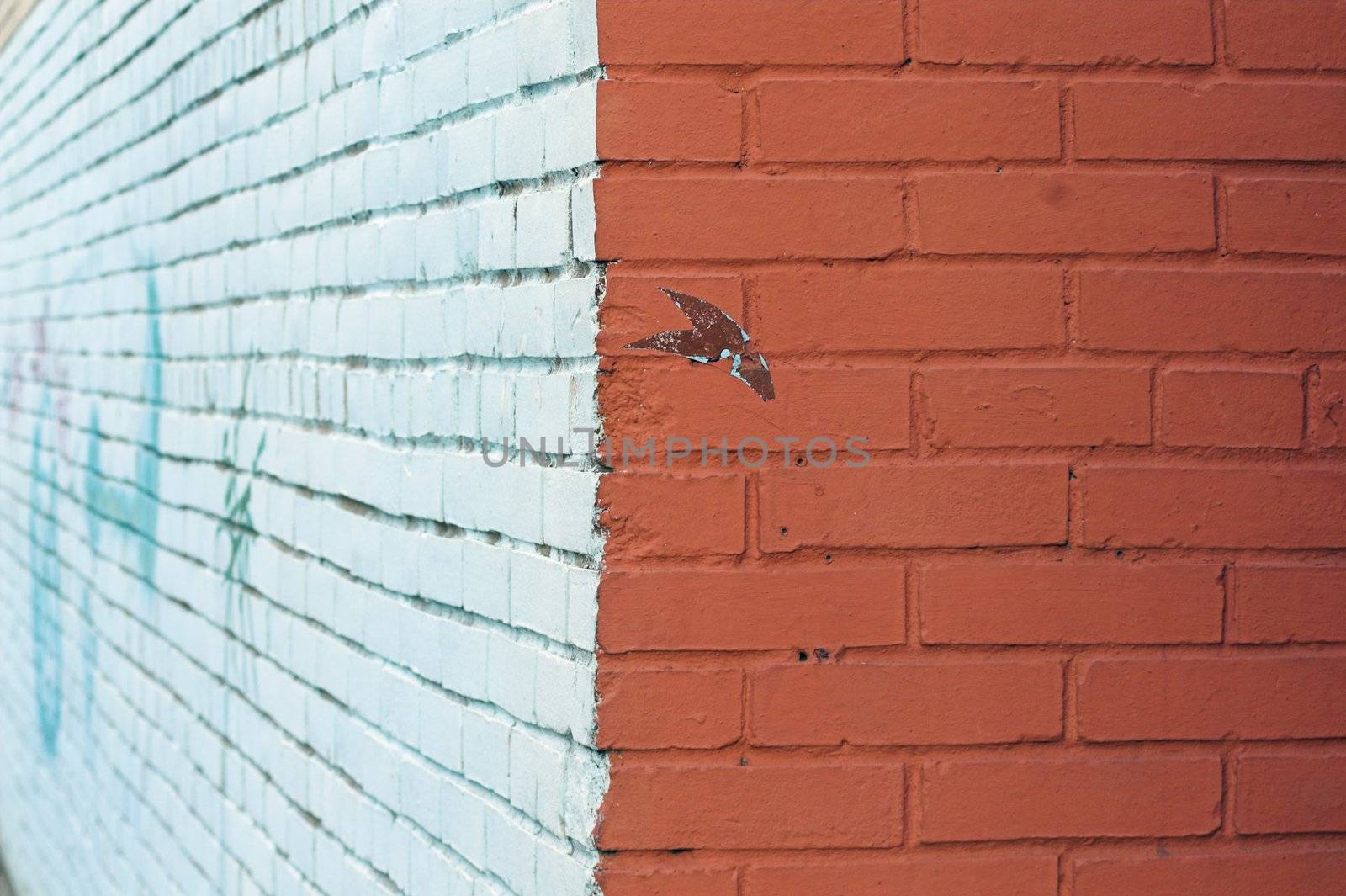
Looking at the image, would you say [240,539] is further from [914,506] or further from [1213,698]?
[1213,698]

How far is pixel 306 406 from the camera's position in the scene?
2.52 m

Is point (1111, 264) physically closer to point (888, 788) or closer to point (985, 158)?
point (985, 158)

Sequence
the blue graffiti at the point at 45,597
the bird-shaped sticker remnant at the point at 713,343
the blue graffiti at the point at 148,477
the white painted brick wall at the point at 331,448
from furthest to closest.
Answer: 1. the blue graffiti at the point at 45,597
2. the blue graffiti at the point at 148,477
3. the white painted brick wall at the point at 331,448
4. the bird-shaped sticker remnant at the point at 713,343

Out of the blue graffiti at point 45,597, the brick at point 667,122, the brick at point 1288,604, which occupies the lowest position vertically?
the blue graffiti at point 45,597

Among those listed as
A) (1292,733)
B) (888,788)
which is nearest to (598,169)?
(888,788)

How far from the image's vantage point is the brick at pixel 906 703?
1653mm

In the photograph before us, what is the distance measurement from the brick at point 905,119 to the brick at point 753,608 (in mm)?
540

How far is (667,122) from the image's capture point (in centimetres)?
165

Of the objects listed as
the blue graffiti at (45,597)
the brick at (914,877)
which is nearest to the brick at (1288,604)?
the brick at (914,877)

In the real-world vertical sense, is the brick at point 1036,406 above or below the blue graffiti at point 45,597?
above

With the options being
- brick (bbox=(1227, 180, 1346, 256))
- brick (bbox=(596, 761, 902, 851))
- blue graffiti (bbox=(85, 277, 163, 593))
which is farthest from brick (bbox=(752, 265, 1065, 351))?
blue graffiti (bbox=(85, 277, 163, 593))

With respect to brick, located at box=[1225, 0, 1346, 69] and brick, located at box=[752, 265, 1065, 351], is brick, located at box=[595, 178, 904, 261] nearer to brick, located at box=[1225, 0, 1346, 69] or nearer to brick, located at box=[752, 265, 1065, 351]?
brick, located at box=[752, 265, 1065, 351]

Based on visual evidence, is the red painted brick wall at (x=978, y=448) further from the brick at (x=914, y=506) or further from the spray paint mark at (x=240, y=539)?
the spray paint mark at (x=240, y=539)

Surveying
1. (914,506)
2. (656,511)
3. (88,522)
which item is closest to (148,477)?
(88,522)
